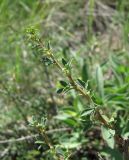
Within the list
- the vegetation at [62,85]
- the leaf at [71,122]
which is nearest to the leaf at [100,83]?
the vegetation at [62,85]

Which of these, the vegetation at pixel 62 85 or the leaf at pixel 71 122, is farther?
the leaf at pixel 71 122

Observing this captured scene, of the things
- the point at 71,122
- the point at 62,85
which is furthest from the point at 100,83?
the point at 62,85

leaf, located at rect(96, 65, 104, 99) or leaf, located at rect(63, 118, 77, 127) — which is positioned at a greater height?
leaf, located at rect(96, 65, 104, 99)

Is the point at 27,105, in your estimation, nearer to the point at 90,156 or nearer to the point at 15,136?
the point at 15,136

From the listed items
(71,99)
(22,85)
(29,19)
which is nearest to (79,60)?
(71,99)

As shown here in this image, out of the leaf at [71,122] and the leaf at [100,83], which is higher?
the leaf at [100,83]

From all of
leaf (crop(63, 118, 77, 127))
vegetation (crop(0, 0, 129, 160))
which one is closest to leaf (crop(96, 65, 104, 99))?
vegetation (crop(0, 0, 129, 160))

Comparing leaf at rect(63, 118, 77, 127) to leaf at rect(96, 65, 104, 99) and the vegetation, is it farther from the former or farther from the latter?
leaf at rect(96, 65, 104, 99)

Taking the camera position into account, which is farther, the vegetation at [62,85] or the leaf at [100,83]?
the leaf at [100,83]

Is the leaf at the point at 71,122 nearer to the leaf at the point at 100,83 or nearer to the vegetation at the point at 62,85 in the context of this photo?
the vegetation at the point at 62,85
